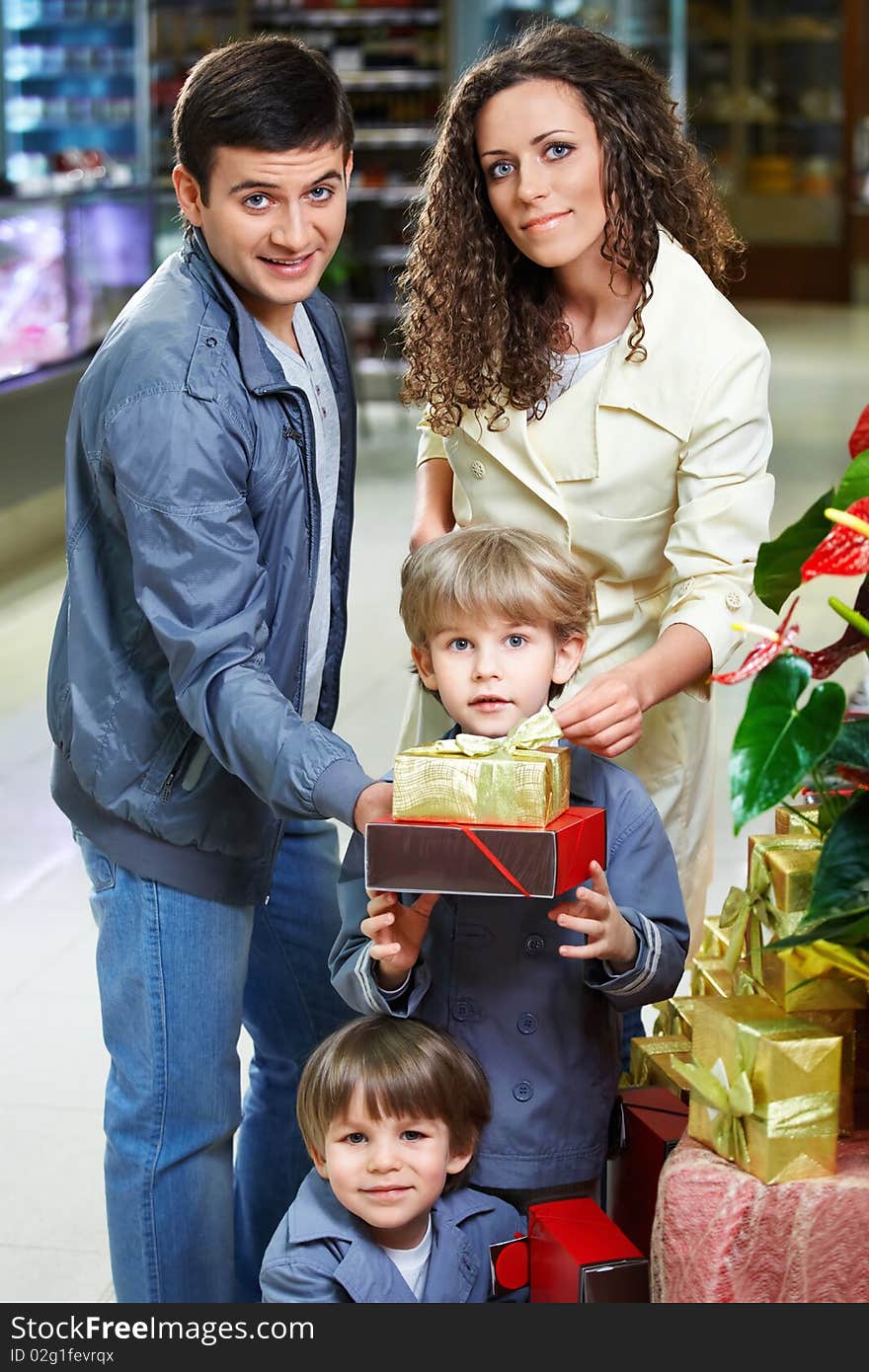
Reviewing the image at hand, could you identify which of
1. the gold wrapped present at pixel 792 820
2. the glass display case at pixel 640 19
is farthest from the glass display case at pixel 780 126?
the gold wrapped present at pixel 792 820

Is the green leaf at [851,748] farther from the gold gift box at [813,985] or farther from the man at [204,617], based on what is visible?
the man at [204,617]

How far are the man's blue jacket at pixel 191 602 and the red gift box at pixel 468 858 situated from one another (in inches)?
7.2

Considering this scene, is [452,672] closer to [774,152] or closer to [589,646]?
[589,646]

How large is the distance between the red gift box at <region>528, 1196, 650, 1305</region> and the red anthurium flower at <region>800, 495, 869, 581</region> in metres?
0.67

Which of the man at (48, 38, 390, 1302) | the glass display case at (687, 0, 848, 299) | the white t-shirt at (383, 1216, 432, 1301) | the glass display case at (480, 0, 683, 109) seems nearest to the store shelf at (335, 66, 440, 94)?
the glass display case at (480, 0, 683, 109)

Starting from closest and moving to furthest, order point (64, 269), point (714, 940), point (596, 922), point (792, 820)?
point (596, 922), point (792, 820), point (714, 940), point (64, 269)

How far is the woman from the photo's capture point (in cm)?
195

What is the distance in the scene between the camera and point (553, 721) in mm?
1520

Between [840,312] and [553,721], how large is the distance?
15.6 metres

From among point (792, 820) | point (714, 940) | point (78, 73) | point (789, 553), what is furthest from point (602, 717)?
point (78, 73)

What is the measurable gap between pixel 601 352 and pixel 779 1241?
1.10 meters

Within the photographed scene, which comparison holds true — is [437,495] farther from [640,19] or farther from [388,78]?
[640,19]

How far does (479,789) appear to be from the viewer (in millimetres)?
1438

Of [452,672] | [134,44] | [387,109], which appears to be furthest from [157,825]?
[387,109]
